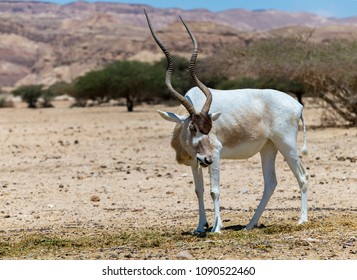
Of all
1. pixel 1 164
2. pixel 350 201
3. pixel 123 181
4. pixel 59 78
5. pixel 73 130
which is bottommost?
pixel 59 78

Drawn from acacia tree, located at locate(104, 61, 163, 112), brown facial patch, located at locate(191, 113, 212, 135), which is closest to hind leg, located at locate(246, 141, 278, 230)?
brown facial patch, located at locate(191, 113, 212, 135)

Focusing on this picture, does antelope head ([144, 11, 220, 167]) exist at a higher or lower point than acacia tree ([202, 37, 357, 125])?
higher

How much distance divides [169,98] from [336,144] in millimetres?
34162

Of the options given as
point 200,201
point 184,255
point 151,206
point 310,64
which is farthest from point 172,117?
point 310,64

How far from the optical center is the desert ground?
716cm

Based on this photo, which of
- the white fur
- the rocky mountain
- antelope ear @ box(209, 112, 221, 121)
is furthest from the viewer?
the rocky mountain

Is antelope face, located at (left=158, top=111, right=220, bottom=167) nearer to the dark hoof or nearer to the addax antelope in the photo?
the addax antelope

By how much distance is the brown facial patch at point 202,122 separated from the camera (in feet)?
25.6

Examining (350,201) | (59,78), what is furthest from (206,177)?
(59,78)

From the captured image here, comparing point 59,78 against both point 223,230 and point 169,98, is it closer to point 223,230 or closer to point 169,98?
point 169,98

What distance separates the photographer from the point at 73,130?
26594mm

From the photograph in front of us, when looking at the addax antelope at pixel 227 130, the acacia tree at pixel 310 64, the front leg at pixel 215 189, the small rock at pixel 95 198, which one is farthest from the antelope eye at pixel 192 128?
the acacia tree at pixel 310 64

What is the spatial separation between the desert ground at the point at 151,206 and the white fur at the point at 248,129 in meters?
0.55

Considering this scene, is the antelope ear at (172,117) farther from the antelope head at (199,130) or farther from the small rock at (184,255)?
the small rock at (184,255)
